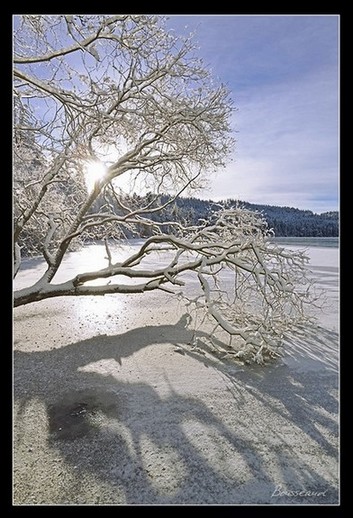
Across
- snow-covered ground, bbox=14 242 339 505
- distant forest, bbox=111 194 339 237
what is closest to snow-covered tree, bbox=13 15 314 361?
distant forest, bbox=111 194 339 237

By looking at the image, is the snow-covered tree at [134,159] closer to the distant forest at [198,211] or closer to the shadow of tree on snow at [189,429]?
the distant forest at [198,211]

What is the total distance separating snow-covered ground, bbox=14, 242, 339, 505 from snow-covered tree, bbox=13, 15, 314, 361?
34cm

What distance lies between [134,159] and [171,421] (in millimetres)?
1983

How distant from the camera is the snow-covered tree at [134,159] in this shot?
6.13ft

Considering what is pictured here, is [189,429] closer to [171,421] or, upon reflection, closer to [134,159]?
[171,421]

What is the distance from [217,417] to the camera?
142 centimetres

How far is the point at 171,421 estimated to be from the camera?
139 centimetres

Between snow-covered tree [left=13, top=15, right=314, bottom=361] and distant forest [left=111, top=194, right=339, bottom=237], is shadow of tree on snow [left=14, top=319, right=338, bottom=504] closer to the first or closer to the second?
snow-covered tree [left=13, top=15, right=314, bottom=361]

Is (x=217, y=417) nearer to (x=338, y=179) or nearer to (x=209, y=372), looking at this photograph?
(x=209, y=372)

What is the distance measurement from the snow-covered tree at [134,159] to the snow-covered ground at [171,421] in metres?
0.34

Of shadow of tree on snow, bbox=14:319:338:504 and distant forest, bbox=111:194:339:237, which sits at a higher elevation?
distant forest, bbox=111:194:339:237

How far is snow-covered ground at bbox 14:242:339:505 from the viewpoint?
1.03 metres

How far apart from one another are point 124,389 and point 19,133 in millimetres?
1686

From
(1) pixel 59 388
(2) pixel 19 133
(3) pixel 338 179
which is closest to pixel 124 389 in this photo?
(1) pixel 59 388
